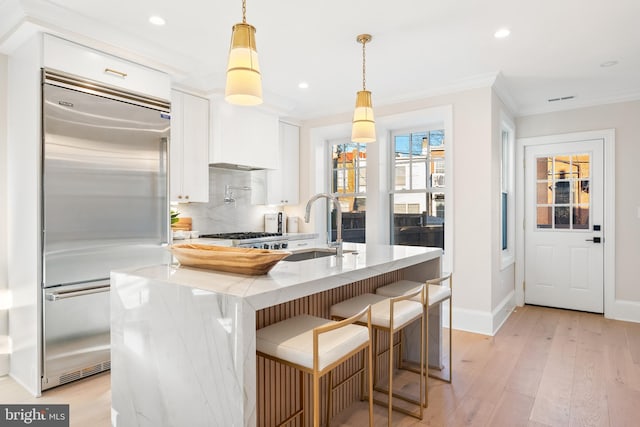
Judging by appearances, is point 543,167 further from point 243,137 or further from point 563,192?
point 243,137

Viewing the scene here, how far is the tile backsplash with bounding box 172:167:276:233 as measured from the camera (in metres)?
4.31

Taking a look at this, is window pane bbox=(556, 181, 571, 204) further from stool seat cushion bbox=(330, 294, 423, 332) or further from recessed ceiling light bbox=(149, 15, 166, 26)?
recessed ceiling light bbox=(149, 15, 166, 26)

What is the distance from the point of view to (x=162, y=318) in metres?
1.57

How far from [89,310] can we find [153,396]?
1448 millimetres

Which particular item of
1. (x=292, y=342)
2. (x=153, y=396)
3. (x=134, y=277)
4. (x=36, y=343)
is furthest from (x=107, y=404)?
(x=292, y=342)

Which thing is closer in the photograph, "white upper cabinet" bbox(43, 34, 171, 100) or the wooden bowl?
the wooden bowl

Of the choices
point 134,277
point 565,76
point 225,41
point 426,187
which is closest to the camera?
point 134,277

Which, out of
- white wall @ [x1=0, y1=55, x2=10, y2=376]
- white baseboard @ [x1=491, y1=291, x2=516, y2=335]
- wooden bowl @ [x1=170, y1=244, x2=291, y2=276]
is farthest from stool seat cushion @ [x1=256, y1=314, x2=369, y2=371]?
Answer: white baseboard @ [x1=491, y1=291, x2=516, y2=335]

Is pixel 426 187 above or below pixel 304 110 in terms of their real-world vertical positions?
below

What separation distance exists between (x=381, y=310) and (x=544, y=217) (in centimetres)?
372

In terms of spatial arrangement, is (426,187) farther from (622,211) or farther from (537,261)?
(622,211)

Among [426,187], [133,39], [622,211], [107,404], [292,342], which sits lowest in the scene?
[107,404]

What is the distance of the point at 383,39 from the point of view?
115 inches

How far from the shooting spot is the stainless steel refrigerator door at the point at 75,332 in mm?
2535
